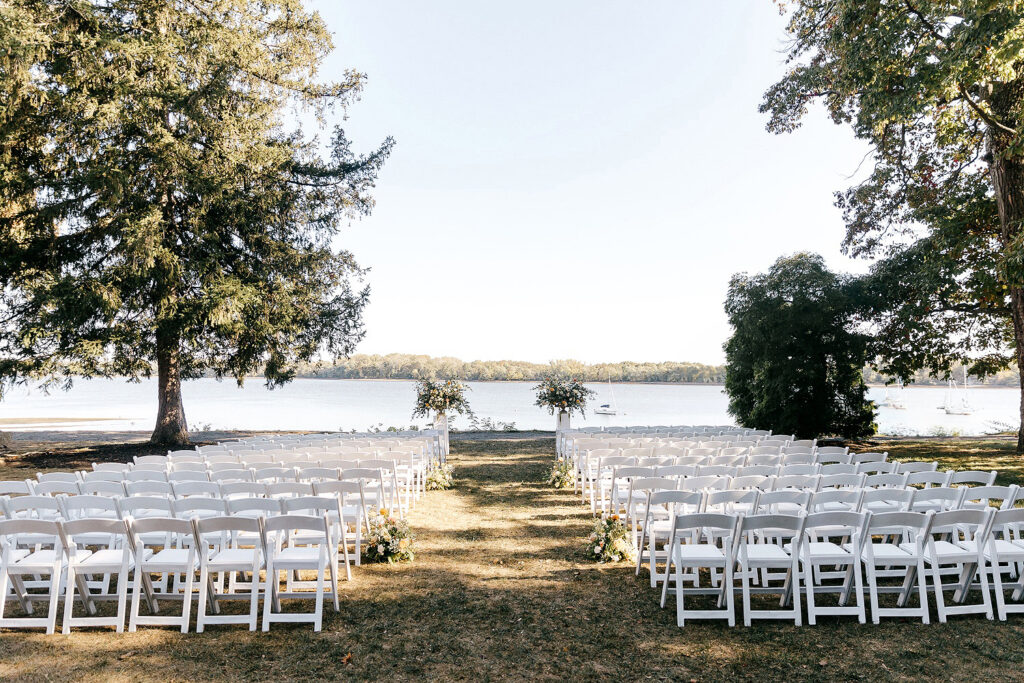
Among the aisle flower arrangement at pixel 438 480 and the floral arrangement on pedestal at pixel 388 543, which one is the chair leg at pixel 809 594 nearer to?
the floral arrangement on pedestal at pixel 388 543

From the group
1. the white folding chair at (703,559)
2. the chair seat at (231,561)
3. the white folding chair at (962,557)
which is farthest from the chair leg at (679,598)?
the chair seat at (231,561)

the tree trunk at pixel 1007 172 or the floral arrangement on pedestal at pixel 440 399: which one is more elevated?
the tree trunk at pixel 1007 172

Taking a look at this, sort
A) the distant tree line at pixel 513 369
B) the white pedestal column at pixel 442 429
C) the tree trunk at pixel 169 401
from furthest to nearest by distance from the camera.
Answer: the distant tree line at pixel 513 369
the tree trunk at pixel 169 401
the white pedestal column at pixel 442 429

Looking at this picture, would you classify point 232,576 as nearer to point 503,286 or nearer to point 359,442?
point 359,442

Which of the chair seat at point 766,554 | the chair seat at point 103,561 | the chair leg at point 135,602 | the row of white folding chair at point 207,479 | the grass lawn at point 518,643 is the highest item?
the row of white folding chair at point 207,479

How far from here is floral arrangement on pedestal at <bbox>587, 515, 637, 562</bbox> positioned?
6.35 meters

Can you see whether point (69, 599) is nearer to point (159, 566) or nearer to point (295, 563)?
point (159, 566)

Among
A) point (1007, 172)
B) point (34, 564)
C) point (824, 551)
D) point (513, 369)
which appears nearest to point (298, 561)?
point (34, 564)

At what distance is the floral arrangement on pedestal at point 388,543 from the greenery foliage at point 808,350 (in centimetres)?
1257

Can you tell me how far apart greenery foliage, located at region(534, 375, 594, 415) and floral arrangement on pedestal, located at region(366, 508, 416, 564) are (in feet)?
29.3

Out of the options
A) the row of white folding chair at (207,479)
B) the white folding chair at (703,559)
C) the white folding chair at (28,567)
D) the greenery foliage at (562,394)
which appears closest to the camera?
the white folding chair at (28,567)

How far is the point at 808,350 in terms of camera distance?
52.6 feet

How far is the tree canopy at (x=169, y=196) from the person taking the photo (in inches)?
580

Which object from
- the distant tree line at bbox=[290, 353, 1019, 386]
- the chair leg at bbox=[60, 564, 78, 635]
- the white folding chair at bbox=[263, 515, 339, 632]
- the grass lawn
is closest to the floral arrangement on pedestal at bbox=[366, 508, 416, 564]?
the grass lawn
